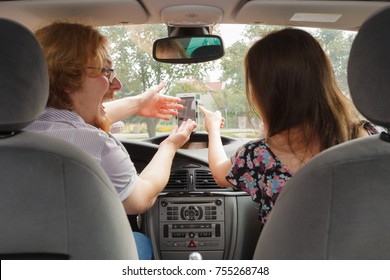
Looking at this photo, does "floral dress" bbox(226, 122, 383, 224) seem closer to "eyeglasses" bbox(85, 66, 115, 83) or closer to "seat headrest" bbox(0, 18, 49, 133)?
"eyeglasses" bbox(85, 66, 115, 83)

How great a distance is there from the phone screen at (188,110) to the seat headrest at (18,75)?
4.76 ft

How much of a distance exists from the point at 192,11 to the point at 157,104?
0.66 m

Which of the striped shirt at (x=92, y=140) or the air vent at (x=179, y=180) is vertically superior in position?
the striped shirt at (x=92, y=140)

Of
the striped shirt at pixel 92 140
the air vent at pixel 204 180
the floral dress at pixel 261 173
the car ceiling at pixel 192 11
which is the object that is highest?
the car ceiling at pixel 192 11

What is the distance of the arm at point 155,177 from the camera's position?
2018mm

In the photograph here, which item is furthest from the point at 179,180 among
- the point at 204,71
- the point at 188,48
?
the point at 188,48

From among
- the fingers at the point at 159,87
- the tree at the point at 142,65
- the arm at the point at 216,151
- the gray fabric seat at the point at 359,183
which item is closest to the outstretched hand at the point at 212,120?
the arm at the point at 216,151

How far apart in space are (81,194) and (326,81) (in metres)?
1.07

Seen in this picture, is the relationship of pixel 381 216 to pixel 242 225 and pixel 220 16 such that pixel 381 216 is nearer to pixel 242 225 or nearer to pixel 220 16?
pixel 220 16

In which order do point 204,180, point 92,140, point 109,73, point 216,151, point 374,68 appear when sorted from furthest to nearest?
point 204,180 → point 216,151 → point 109,73 → point 92,140 → point 374,68

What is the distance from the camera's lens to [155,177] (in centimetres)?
218

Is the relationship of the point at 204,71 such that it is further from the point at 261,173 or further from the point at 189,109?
the point at 261,173

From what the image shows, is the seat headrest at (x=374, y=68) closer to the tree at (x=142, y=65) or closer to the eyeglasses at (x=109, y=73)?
the eyeglasses at (x=109, y=73)
